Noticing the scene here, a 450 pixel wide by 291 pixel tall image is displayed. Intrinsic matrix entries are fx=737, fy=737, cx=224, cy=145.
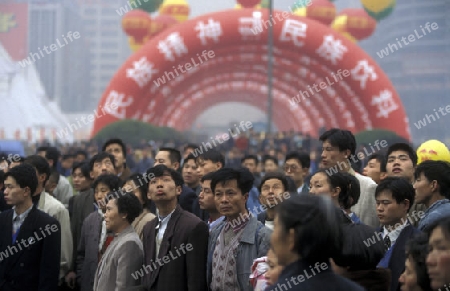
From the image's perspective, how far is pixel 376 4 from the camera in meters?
15.9

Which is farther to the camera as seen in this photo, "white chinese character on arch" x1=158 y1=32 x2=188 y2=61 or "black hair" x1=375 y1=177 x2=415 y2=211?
"white chinese character on arch" x1=158 y1=32 x2=188 y2=61

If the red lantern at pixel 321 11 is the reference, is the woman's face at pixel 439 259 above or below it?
below

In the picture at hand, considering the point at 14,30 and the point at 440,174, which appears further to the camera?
the point at 14,30

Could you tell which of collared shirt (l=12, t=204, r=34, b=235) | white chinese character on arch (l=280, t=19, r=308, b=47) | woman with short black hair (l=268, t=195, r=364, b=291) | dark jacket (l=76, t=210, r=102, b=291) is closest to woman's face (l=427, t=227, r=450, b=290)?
woman with short black hair (l=268, t=195, r=364, b=291)

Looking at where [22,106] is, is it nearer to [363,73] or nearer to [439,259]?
[363,73]

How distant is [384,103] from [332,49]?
1.59 metres

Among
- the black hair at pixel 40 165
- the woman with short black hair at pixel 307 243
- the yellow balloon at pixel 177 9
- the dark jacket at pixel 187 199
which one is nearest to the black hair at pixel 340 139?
the dark jacket at pixel 187 199

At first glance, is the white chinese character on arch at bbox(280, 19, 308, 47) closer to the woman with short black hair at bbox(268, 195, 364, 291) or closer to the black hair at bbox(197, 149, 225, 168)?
the black hair at bbox(197, 149, 225, 168)

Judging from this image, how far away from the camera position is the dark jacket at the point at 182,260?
11.7 ft

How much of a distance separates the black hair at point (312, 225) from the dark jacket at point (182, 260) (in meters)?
1.55

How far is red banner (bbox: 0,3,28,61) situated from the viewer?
5975cm

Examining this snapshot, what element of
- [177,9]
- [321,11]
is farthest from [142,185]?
[177,9]

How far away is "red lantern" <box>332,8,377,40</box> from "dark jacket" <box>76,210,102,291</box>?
45.7 feet

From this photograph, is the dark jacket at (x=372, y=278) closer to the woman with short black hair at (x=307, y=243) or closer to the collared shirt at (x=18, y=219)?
the woman with short black hair at (x=307, y=243)
